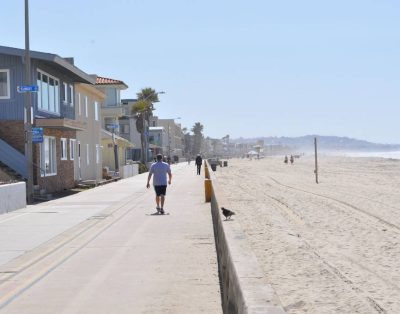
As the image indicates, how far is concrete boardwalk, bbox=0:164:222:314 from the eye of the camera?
24.0ft

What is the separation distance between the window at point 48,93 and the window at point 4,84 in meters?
1.36

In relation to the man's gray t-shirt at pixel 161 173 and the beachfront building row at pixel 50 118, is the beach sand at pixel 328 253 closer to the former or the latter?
the man's gray t-shirt at pixel 161 173

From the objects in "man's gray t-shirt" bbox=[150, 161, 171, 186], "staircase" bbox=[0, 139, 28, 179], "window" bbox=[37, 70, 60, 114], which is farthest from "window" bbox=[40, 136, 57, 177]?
"man's gray t-shirt" bbox=[150, 161, 171, 186]

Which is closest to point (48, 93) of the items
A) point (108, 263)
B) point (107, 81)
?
point (108, 263)

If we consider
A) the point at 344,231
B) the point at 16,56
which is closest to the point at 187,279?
the point at 344,231

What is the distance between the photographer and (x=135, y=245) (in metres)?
11.8

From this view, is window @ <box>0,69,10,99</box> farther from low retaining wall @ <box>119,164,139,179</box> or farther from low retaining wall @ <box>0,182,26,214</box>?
low retaining wall @ <box>119,164,139,179</box>

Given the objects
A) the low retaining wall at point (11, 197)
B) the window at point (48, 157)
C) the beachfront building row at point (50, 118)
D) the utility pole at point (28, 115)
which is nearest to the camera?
the low retaining wall at point (11, 197)

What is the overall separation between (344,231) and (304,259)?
5629 millimetres

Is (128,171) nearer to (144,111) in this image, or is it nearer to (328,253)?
(144,111)

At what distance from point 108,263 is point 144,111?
204ft

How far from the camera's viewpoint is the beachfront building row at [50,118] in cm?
2531

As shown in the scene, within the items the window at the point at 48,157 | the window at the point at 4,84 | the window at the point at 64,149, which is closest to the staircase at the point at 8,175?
the window at the point at 48,157

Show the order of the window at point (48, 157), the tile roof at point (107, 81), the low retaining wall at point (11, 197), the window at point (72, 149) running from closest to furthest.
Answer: the low retaining wall at point (11, 197) < the window at point (48, 157) < the window at point (72, 149) < the tile roof at point (107, 81)
